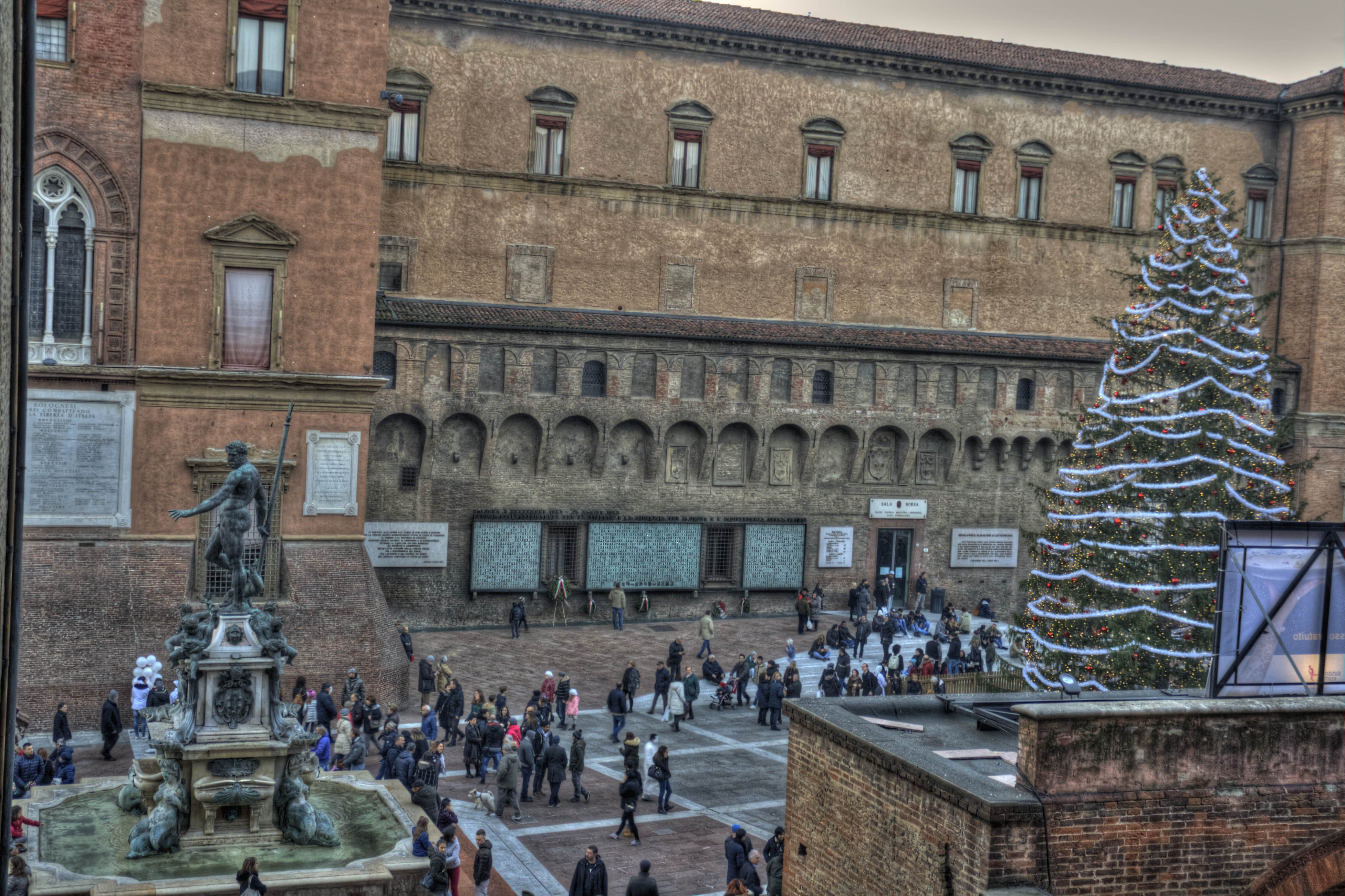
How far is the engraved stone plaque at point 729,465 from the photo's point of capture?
36.9 meters

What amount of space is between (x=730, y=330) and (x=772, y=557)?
6.23m

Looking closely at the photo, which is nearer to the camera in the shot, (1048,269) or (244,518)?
(244,518)

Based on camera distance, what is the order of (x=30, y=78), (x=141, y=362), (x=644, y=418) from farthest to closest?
(x=644, y=418), (x=141, y=362), (x=30, y=78)

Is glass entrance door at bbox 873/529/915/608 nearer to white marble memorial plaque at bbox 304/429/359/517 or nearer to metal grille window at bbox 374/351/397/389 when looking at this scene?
metal grille window at bbox 374/351/397/389

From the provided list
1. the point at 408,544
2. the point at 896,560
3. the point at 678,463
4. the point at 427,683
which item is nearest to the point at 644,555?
the point at 678,463

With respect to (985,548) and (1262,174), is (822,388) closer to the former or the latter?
(985,548)

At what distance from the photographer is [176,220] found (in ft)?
83.6

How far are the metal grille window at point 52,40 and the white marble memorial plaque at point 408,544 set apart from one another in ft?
42.2

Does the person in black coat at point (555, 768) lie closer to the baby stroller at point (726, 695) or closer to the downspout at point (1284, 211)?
the baby stroller at point (726, 695)

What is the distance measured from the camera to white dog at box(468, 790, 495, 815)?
19.7 metres

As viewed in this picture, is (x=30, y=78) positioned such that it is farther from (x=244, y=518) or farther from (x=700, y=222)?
(x=700, y=222)

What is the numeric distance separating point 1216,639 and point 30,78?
30.3ft

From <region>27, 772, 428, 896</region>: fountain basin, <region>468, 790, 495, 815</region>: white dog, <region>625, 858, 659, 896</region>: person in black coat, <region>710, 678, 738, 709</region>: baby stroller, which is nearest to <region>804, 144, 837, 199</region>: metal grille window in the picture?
<region>710, 678, 738, 709</region>: baby stroller

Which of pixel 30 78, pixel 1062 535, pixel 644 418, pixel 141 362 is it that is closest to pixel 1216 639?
pixel 30 78
